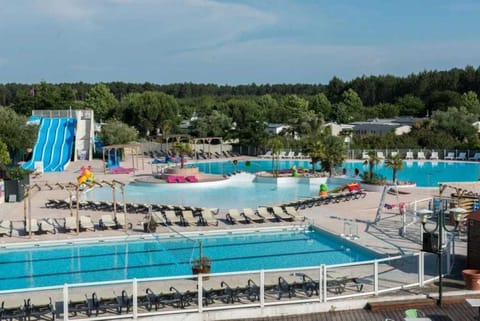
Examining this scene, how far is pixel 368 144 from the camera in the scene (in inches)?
1784

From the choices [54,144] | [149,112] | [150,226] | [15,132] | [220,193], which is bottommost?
[220,193]

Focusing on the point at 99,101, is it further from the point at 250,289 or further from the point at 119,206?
the point at 250,289

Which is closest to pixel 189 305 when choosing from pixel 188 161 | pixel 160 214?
pixel 160 214

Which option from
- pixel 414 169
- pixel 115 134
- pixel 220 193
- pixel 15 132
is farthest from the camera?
pixel 115 134

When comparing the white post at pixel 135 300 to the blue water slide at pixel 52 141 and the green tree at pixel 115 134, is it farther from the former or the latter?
the green tree at pixel 115 134

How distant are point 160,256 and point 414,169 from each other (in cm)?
2572

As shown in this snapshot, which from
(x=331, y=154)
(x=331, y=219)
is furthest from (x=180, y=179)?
(x=331, y=219)

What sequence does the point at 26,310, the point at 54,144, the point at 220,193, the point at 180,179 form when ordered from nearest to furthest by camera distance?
the point at 26,310, the point at 220,193, the point at 180,179, the point at 54,144

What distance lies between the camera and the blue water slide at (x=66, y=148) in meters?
36.3

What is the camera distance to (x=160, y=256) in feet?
51.9

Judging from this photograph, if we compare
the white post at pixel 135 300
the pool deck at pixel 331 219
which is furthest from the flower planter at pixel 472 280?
the white post at pixel 135 300

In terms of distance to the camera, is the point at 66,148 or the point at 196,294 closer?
the point at 196,294

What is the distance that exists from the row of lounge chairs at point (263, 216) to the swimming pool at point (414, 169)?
536 inches

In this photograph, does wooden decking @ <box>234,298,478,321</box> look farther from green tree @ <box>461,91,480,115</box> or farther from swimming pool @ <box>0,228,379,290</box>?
green tree @ <box>461,91,480,115</box>
